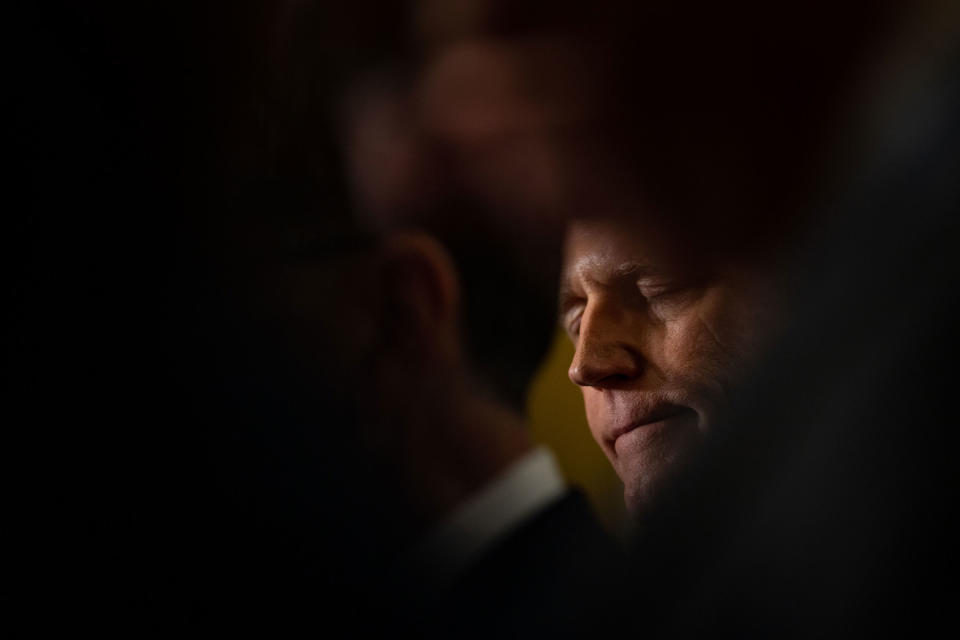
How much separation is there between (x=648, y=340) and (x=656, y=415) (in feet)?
0.10

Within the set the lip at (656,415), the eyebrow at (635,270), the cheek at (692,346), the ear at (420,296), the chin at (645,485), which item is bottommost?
the chin at (645,485)

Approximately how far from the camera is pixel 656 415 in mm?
398

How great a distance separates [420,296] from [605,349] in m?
0.08

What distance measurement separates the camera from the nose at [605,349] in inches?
15.0

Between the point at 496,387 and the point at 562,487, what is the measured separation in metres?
0.04

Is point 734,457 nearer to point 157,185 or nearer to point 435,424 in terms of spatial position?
point 435,424

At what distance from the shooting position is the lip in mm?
394

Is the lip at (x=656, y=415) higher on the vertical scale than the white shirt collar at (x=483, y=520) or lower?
higher

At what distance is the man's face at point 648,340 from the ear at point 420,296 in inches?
2.2

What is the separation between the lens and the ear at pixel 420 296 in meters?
0.35

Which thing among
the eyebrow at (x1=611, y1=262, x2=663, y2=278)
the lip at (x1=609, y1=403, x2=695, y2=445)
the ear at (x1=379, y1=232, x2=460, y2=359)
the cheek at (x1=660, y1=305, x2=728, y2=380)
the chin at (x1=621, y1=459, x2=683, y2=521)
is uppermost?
the ear at (x1=379, y1=232, x2=460, y2=359)

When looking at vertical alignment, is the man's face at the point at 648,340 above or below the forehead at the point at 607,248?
below

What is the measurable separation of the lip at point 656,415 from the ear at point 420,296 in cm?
9

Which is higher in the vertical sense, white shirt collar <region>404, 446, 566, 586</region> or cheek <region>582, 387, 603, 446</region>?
cheek <region>582, 387, 603, 446</region>
